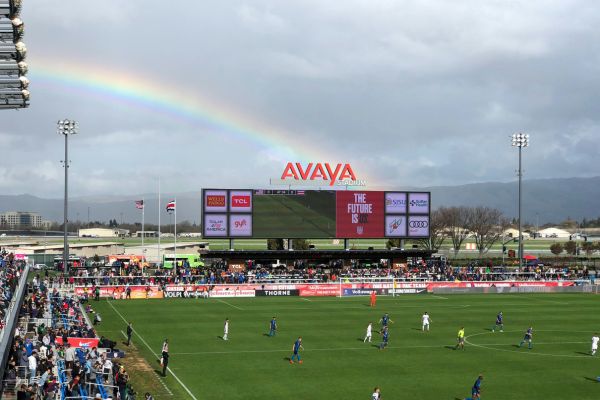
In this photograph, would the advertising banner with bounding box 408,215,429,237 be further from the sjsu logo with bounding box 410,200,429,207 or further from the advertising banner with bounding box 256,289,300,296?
the advertising banner with bounding box 256,289,300,296

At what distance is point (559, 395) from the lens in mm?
31891

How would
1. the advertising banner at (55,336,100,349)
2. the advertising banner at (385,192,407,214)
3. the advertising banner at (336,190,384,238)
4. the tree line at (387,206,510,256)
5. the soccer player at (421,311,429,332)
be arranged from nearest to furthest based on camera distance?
the advertising banner at (55,336,100,349) → the soccer player at (421,311,429,332) → the advertising banner at (336,190,384,238) → the advertising banner at (385,192,407,214) → the tree line at (387,206,510,256)

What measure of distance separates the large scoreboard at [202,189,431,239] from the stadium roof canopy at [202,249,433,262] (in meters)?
2.31

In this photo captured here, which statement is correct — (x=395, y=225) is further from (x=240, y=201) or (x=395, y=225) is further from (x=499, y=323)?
(x=499, y=323)

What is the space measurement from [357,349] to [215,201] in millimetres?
41988

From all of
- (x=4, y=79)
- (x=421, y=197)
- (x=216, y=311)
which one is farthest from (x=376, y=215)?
(x=4, y=79)

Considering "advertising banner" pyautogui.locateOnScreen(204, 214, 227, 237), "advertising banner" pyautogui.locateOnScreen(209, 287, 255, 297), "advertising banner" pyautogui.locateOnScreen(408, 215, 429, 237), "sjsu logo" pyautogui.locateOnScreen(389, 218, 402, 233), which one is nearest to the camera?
"advertising banner" pyautogui.locateOnScreen(209, 287, 255, 297)

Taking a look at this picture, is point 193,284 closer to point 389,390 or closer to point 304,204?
point 304,204

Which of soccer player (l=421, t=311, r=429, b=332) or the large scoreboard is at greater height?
the large scoreboard

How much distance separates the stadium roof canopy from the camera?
83050mm

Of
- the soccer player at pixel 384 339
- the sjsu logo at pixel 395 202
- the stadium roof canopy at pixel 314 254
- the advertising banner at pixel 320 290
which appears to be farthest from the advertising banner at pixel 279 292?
the soccer player at pixel 384 339

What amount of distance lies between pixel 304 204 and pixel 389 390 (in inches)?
2062

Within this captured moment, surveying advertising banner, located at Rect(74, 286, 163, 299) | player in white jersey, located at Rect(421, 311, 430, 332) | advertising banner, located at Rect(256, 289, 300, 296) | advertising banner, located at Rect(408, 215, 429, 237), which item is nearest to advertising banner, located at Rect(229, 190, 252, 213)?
advertising banner, located at Rect(256, 289, 300, 296)

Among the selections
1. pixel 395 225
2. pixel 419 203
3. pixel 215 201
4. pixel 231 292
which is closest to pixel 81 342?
pixel 231 292
